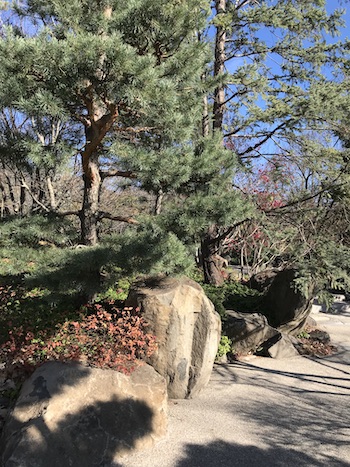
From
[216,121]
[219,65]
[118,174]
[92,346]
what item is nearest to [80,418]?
[92,346]

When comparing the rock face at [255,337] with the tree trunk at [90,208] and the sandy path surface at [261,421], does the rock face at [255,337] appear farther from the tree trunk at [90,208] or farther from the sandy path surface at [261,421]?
the tree trunk at [90,208]

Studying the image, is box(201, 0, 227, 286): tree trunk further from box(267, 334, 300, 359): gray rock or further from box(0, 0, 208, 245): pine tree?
box(0, 0, 208, 245): pine tree

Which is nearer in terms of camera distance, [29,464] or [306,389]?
[29,464]

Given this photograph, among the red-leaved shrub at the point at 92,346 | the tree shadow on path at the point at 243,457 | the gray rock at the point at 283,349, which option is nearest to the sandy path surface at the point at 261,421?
the tree shadow on path at the point at 243,457

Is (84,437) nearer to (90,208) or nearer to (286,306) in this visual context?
(90,208)

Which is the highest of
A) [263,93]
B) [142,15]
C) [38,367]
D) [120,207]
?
[263,93]

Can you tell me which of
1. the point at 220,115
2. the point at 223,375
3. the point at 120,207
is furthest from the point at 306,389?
the point at 120,207

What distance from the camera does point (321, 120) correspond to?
20.0 ft

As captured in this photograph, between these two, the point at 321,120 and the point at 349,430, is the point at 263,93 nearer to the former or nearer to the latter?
A: the point at 321,120

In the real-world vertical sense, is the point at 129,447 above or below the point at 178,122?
below

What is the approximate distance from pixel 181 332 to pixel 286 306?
3.66m

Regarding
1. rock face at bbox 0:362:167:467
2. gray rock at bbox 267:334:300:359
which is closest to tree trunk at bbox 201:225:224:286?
gray rock at bbox 267:334:300:359

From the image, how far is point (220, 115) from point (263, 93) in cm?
144

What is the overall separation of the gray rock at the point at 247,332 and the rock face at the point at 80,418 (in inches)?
109
